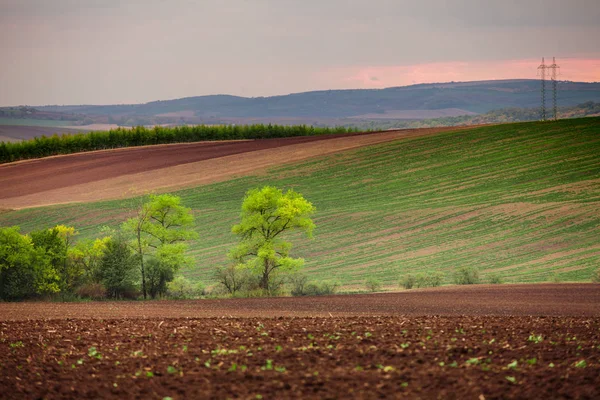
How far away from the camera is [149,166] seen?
84.0m

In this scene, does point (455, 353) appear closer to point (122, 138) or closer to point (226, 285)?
point (226, 285)

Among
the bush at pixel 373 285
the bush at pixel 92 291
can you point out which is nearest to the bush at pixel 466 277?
the bush at pixel 373 285

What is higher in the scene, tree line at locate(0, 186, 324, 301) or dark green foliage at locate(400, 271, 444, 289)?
tree line at locate(0, 186, 324, 301)

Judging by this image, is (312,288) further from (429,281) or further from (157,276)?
(157,276)

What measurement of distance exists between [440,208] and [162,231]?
24.4 meters

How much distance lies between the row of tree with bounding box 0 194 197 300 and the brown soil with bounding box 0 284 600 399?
41.5ft

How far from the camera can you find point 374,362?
45.3ft

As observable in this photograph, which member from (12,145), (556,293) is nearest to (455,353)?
(556,293)

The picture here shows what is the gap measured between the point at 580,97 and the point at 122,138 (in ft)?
457

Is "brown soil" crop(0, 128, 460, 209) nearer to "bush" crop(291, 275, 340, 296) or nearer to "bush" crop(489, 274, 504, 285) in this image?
"bush" crop(291, 275, 340, 296)

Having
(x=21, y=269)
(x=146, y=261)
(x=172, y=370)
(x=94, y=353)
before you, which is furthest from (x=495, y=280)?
(x=172, y=370)

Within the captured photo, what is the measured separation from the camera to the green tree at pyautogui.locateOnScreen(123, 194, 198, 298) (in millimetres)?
39906

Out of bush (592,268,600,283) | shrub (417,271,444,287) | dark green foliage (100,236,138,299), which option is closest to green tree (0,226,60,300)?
dark green foliage (100,236,138,299)

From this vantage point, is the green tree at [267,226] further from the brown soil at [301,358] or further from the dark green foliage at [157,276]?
the brown soil at [301,358]
